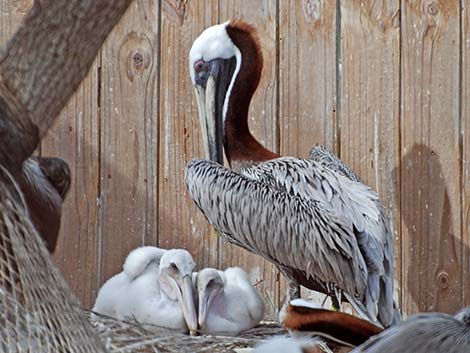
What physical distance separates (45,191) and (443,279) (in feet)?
6.17

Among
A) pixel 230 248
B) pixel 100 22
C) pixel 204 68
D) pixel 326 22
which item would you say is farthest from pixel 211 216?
pixel 100 22

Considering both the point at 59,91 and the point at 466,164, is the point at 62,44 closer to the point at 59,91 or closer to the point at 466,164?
the point at 59,91

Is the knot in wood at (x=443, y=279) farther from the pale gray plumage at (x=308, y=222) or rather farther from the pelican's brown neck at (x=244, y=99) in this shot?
the pelican's brown neck at (x=244, y=99)

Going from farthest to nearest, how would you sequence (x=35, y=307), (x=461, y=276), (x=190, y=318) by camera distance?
(x=461, y=276) → (x=190, y=318) → (x=35, y=307)

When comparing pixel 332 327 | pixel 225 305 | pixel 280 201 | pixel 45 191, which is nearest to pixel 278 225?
pixel 280 201

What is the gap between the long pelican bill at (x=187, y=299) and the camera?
408 centimetres

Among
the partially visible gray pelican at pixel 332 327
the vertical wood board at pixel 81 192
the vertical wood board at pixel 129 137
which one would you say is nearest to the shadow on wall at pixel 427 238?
the vertical wood board at pixel 129 137

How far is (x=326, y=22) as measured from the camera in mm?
4477

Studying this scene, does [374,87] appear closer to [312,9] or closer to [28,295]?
[312,9]

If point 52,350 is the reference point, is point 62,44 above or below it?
above

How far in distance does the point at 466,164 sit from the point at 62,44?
95.0 inches

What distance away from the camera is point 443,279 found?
14.4ft

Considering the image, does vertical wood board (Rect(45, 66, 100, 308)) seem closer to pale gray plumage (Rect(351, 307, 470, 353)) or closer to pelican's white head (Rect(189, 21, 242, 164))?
pelican's white head (Rect(189, 21, 242, 164))

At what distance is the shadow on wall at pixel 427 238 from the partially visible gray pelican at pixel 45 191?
155 cm
